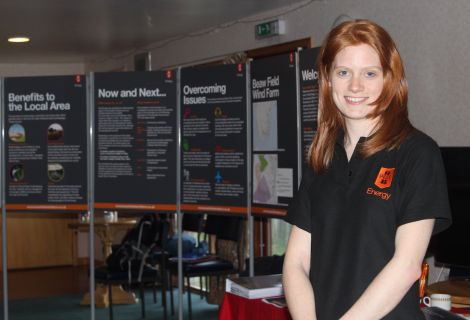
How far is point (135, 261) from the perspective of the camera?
606cm

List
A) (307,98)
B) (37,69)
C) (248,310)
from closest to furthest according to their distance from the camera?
(248,310)
(307,98)
(37,69)

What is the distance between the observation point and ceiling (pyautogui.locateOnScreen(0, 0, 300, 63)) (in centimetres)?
587

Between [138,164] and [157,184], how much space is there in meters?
0.19

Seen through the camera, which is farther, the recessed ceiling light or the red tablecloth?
the recessed ceiling light

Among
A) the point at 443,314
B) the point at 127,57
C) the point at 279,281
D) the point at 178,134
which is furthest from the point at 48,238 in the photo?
the point at 443,314

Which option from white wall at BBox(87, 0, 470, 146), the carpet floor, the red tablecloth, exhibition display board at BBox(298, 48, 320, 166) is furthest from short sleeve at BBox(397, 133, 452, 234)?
the carpet floor

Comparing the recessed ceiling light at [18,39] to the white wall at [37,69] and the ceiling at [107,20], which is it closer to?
the ceiling at [107,20]

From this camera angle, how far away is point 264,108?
461 cm

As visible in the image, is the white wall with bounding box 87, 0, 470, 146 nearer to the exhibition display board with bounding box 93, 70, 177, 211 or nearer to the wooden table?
the exhibition display board with bounding box 93, 70, 177, 211

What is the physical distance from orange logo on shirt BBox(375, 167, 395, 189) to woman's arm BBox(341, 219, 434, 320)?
0.30ft

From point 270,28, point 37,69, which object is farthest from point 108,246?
point 37,69

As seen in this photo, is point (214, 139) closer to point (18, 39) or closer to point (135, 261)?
point (135, 261)

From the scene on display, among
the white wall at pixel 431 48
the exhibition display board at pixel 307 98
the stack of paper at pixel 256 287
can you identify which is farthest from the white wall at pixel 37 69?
the stack of paper at pixel 256 287

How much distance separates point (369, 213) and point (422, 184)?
125mm
